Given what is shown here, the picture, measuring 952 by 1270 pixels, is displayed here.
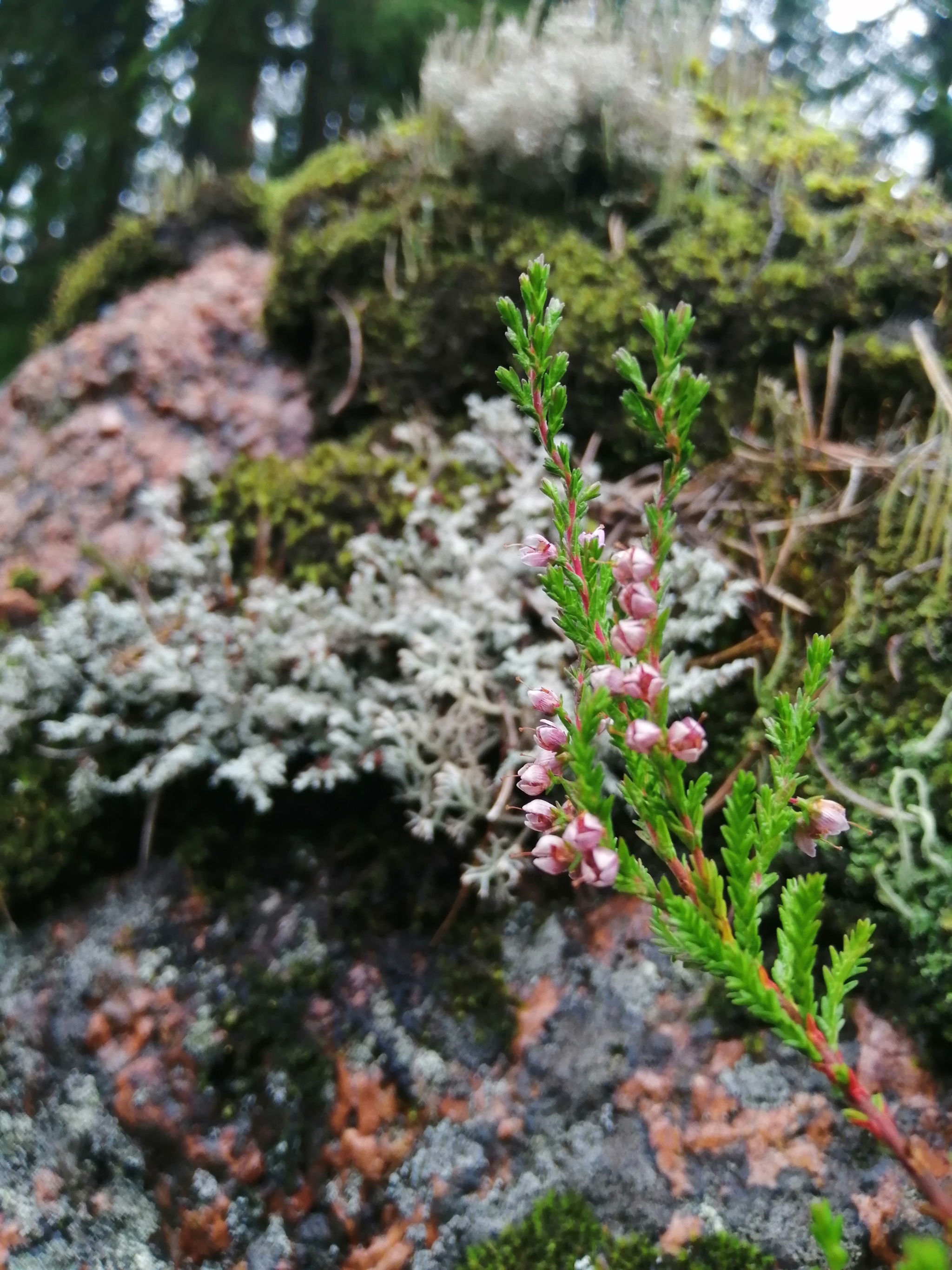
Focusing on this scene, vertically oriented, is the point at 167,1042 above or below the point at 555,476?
below

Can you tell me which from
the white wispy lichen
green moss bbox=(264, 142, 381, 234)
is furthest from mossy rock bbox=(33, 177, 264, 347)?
the white wispy lichen

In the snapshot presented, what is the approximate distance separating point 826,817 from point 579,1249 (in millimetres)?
1017

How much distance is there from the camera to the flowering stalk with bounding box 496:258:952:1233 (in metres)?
0.83

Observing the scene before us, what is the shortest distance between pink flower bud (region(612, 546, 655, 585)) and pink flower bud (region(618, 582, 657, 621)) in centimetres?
1

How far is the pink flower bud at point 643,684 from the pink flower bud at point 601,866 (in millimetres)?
169

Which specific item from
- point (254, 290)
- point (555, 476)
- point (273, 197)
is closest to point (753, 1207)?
point (555, 476)

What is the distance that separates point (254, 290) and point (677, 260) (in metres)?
1.98

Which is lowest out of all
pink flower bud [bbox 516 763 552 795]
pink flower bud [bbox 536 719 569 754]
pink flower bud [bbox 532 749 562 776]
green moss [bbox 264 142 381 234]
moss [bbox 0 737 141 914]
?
moss [bbox 0 737 141 914]

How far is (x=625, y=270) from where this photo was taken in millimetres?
2785

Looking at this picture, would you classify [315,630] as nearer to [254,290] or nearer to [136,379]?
[136,379]

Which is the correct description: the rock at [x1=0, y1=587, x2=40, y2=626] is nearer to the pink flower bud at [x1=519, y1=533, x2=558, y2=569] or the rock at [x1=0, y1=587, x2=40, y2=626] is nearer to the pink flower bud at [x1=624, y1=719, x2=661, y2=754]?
the pink flower bud at [x1=519, y1=533, x2=558, y2=569]

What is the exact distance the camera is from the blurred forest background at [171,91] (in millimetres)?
6559

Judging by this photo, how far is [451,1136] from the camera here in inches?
62.9

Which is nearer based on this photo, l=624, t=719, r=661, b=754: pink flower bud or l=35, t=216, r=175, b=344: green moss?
l=624, t=719, r=661, b=754: pink flower bud
